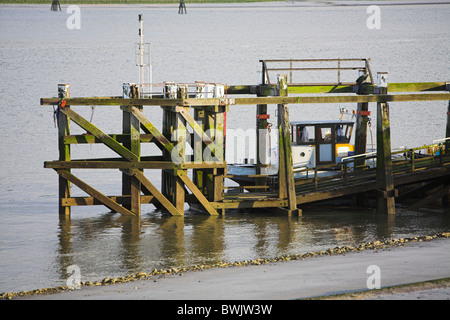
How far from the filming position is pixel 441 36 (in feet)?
385

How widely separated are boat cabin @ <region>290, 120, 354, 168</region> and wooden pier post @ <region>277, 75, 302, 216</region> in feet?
6.18

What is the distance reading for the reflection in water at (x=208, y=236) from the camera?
18891 millimetres

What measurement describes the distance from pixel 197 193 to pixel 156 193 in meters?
1.27

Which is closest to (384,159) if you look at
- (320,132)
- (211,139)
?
(320,132)

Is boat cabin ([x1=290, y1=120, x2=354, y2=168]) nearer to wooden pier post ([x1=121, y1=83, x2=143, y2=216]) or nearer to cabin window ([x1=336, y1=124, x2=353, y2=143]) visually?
cabin window ([x1=336, y1=124, x2=353, y2=143])

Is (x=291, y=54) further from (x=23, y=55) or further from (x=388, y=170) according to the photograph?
(x=388, y=170)

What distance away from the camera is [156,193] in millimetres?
23844

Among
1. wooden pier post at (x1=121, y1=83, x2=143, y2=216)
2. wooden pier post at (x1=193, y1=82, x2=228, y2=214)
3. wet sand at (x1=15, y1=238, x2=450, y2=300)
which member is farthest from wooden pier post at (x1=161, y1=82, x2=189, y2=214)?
wet sand at (x1=15, y1=238, x2=450, y2=300)

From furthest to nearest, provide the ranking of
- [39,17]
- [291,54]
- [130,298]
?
[39,17] → [291,54] → [130,298]

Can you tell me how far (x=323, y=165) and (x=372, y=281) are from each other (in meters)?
11.6

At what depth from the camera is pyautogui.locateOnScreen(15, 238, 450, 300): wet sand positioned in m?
13.4

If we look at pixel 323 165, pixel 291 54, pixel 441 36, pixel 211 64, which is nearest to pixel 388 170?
pixel 323 165

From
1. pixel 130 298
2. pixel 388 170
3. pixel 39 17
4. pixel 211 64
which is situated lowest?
pixel 130 298

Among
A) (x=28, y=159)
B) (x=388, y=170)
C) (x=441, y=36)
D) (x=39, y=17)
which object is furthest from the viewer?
(x=39, y=17)
